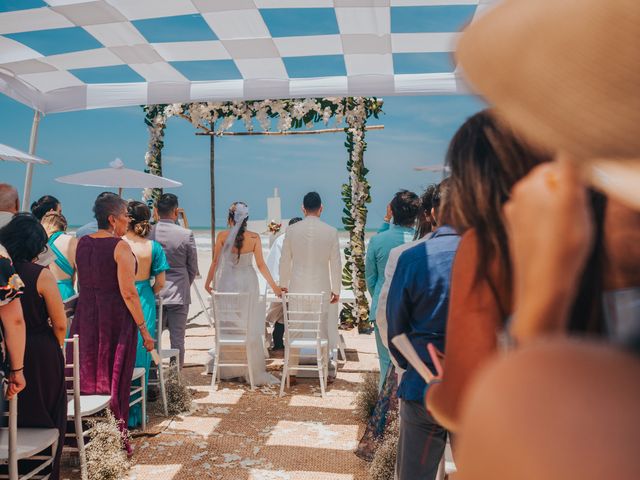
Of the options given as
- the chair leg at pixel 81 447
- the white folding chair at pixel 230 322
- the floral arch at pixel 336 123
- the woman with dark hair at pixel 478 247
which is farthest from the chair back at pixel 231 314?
the woman with dark hair at pixel 478 247

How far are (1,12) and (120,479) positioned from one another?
→ 284cm

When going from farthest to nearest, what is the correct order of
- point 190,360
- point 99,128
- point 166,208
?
point 99,128 → point 190,360 → point 166,208

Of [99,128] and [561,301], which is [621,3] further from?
[99,128]

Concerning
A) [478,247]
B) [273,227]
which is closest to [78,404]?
[478,247]

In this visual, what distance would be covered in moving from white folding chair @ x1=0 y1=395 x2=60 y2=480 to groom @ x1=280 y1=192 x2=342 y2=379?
124 inches

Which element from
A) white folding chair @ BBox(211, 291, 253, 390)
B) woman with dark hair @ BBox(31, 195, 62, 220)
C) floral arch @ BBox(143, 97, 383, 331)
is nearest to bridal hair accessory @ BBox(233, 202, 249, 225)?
white folding chair @ BBox(211, 291, 253, 390)

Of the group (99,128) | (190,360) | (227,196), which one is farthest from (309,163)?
(190,360)

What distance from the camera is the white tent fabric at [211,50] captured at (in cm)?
348

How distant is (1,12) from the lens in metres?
3.41

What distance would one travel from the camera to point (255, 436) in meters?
4.51

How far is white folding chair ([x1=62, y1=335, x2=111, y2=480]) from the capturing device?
341cm

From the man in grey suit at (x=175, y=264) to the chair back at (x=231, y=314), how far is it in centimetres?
36

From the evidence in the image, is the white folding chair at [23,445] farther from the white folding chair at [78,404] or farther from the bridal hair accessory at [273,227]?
the bridal hair accessory at [273,227]

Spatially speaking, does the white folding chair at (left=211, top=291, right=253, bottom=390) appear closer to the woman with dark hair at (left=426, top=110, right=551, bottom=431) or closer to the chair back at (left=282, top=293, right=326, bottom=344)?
the chair back at (left=282, top=293, right=326, bottom=344)
